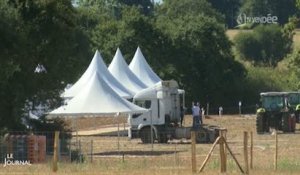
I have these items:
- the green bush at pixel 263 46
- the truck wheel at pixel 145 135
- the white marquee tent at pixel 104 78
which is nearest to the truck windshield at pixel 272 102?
the white marquee tent at pixel 104 78

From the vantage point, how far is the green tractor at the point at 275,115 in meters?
56.1

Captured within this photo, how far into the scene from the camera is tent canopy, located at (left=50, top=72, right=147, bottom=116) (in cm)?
4422

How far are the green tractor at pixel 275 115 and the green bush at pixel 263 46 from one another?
65.6 metres

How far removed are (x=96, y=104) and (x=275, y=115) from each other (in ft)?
52.5

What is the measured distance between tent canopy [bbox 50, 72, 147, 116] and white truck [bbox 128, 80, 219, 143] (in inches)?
104

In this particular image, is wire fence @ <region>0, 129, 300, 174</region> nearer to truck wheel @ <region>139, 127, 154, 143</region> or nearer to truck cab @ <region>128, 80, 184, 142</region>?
truck wheel @ <region>139, 127, 154, 143</region>

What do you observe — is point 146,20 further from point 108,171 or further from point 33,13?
point 108,171

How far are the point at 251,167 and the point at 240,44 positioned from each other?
344 feet

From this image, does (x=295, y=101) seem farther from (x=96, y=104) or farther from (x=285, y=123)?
(x=96, y=104)

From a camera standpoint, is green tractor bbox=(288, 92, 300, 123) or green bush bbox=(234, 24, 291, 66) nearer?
green tractor bbox=(288, 92, 300, 123)

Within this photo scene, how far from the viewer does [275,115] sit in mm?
57281

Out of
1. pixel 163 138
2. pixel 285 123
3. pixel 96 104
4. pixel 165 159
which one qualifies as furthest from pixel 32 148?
pixel 285 123

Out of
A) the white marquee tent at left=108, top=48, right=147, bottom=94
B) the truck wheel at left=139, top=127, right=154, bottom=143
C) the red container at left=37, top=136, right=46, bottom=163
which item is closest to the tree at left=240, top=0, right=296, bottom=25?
the white marquee tent at left=108, top=48, right=147, bottom=94

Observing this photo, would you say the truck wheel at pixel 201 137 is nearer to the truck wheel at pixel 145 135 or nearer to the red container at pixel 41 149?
the truck wheel at pixel 145 135
